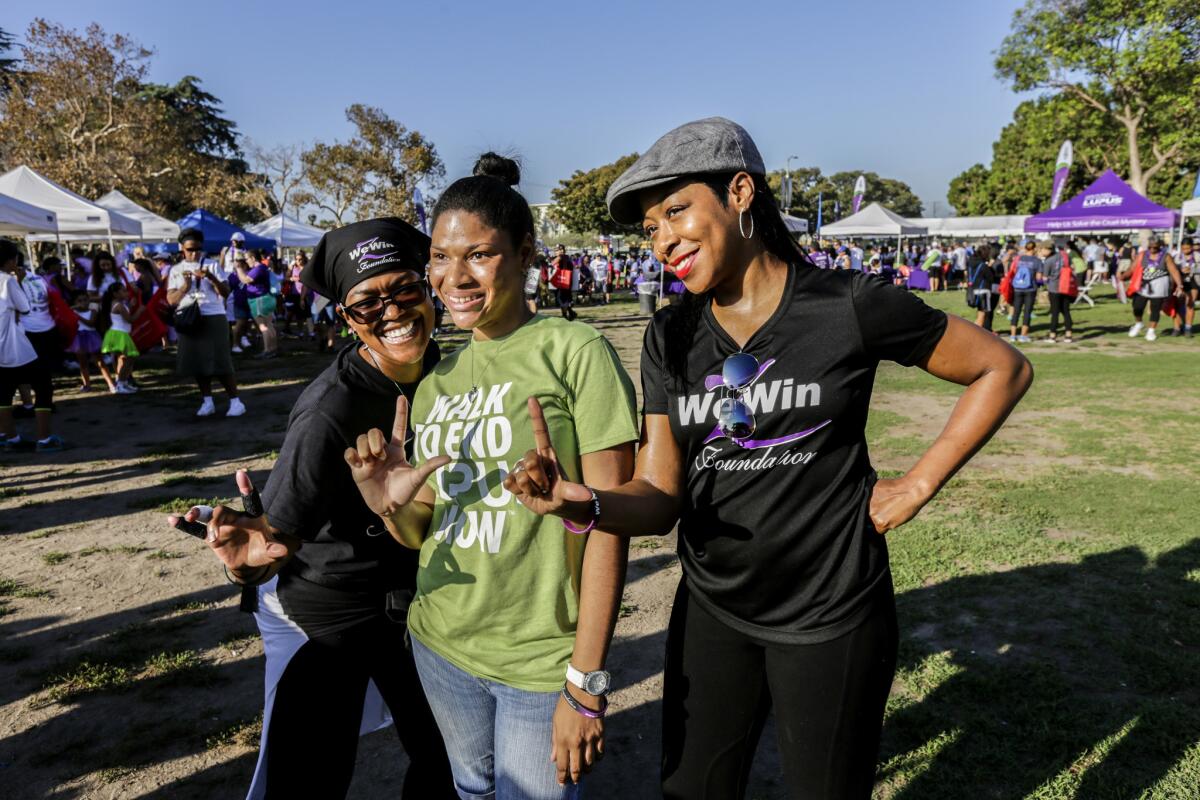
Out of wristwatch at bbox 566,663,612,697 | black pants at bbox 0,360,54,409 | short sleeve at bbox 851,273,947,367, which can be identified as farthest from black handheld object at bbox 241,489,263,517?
black pants at bbox 0,360,54,409

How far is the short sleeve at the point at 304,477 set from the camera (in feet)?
6.27

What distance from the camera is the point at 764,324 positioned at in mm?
1798

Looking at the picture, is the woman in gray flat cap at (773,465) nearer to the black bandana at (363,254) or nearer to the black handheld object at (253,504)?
the black bandana at (363,254)

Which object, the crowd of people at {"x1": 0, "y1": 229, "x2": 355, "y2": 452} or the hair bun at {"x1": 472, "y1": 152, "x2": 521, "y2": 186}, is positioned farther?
the crowd of people at {"x1": 0, "y1": 229, "x2": 355, "y2": 452}

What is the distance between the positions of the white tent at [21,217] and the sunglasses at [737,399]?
515 inches

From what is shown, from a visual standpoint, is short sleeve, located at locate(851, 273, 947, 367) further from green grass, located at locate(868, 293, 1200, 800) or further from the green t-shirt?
green grass, located at locate(868, 293, 1200, 800)

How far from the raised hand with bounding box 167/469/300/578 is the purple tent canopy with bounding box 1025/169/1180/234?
2293 cm

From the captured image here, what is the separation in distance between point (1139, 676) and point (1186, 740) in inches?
18.9

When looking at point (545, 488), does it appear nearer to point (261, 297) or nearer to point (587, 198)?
point (261, 297)

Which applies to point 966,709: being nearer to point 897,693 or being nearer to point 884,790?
point 897,693

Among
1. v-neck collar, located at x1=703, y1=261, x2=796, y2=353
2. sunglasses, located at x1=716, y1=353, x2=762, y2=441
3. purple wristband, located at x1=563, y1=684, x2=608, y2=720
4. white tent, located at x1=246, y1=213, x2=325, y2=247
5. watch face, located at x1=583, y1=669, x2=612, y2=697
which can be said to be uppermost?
white tent, located at x1=246, y1=213, x2=325, y2=247

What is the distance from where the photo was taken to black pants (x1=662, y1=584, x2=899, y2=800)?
1.72m

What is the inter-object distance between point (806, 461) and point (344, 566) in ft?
4.23

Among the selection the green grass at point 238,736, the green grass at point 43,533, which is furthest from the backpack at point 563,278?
the green grass at point 238,736
